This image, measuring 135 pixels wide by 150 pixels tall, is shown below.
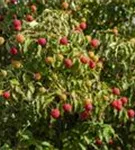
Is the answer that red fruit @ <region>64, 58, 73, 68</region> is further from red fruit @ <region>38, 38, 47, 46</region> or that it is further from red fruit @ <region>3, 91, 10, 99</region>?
red fruit @ <region>3, 91, 10, 99</region>

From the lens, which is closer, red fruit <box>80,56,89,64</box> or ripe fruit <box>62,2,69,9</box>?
red fruit <box>80,56,89,64</box>

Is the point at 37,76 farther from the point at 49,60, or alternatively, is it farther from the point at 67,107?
the point at 67,107

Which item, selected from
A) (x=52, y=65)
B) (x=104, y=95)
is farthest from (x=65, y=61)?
(x=104, y=95)

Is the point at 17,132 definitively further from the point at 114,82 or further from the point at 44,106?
the point at 114,82

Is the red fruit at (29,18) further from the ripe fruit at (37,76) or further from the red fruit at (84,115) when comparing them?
the red fruit at (84,115)

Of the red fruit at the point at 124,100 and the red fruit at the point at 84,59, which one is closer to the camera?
the red fruit at the point at 84,59

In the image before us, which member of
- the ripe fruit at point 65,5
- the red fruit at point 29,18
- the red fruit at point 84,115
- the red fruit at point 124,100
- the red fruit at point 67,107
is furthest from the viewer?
the ripe fruit at point 65,5

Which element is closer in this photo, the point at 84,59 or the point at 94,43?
the point at 84,59

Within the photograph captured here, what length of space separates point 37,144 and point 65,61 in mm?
682

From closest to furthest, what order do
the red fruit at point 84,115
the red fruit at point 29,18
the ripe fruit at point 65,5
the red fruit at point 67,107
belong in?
the red fruit at point 67,107, the red fruit at point 84,115, the red fruit at point 29,18, the ripe fruit at point 65,5

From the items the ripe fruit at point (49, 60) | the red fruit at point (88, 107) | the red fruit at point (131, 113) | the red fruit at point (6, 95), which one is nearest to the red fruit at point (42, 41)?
the ripe fruit at point (49, 60)

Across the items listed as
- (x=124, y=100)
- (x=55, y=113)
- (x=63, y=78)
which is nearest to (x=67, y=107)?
(x=55, y=113)

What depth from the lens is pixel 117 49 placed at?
464 cm

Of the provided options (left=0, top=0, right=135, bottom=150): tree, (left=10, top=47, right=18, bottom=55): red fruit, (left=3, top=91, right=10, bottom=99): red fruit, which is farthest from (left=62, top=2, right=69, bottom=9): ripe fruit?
(left=3, top=91, right=10, bottom=99): red fruit
